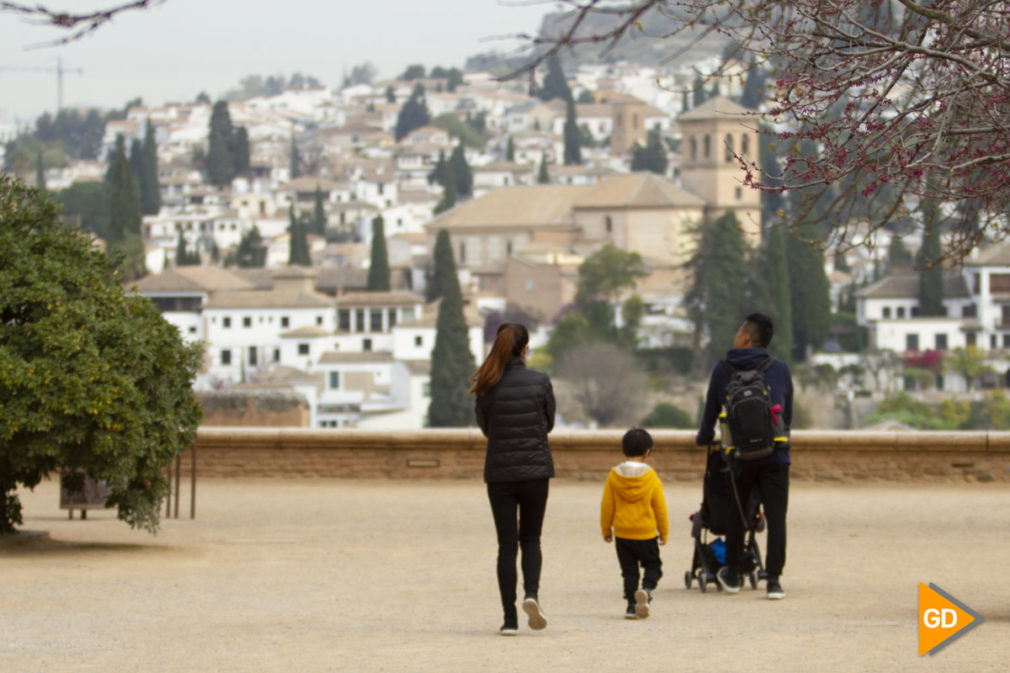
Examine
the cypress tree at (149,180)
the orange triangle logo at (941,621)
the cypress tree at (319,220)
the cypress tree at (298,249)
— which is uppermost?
the cypress tree at (149,180)

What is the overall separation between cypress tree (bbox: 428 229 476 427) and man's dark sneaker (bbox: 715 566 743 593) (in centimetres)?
7230

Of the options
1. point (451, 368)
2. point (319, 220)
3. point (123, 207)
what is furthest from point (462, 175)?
point (451, 368)

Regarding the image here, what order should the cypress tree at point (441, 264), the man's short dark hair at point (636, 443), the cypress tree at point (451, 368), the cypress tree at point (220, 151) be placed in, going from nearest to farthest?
the man's short dark hair at point (636, 443) → the cypress tree at point (451, 368) → the cypress tree at point (441, 264) → the cypress tree at point (220, 151)

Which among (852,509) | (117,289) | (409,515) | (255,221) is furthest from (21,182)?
(255,221)

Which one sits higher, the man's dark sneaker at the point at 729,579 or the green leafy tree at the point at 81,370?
the green leafy tree at the point at 81,370

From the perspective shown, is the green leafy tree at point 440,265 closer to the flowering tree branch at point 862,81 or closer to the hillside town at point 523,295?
the hillside town at point 523,295

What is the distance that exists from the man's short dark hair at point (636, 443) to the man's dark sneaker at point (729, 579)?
1.03 metres

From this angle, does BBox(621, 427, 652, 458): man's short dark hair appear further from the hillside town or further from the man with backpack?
the hillside town

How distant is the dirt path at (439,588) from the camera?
6.79 meters

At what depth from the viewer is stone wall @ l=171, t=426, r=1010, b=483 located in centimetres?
1375

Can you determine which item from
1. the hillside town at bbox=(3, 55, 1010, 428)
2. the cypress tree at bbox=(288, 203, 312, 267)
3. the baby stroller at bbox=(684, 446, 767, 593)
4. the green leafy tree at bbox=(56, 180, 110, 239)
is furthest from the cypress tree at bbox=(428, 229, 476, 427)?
the green leafy tree at bbox=(56, 180, 110, 239)

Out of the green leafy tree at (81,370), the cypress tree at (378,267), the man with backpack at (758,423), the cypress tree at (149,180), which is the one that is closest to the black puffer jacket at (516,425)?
the man with backpack at (758,423)

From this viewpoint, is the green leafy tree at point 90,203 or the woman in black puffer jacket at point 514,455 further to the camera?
the green leafy tree at point 90,203

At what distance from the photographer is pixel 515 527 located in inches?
294
